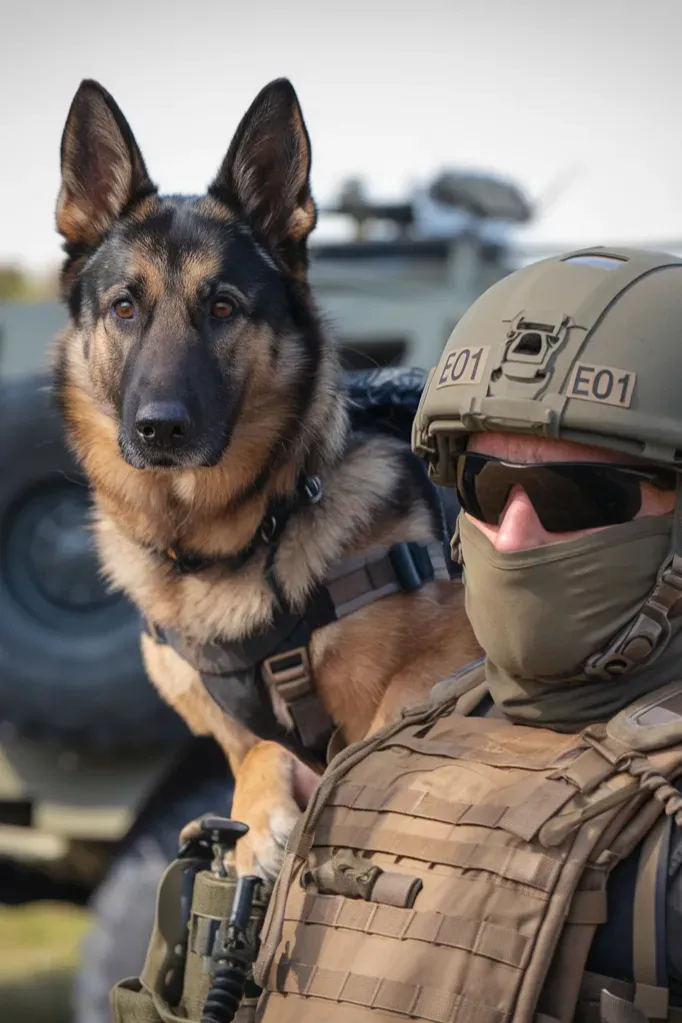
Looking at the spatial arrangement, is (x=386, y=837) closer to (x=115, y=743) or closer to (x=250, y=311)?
(x=250, y=311)

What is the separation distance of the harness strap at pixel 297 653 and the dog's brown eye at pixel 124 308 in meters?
0.77

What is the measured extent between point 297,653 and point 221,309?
91cm

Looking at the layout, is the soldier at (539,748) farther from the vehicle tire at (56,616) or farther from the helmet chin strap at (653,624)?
the vehicle tire at (56,616)

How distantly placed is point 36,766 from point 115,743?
45 cm

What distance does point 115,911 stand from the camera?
16.0ft

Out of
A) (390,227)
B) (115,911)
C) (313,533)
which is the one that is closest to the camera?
(313,533)

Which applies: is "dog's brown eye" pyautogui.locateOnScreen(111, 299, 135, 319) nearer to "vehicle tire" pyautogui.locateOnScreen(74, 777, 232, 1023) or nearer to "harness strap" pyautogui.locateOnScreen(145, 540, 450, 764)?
"harness strap" pyautogui.locateOnScreen(145, 540, 450, 764)

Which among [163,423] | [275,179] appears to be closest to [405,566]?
[163,423]

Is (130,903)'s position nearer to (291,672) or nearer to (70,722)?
(70,722)

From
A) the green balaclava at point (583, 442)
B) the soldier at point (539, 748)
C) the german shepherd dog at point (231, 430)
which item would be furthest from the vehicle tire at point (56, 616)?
the green balaclava at point (583, 442)

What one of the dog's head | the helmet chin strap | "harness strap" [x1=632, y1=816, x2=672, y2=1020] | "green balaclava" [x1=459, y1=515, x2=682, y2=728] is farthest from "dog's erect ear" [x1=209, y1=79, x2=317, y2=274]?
"harness strap" [x1=632, y1=816, x2=672, y2=1020]

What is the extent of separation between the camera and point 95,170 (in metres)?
3.88

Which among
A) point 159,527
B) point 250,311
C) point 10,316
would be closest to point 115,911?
point 159,527

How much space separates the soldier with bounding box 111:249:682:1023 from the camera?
1.93 metres
